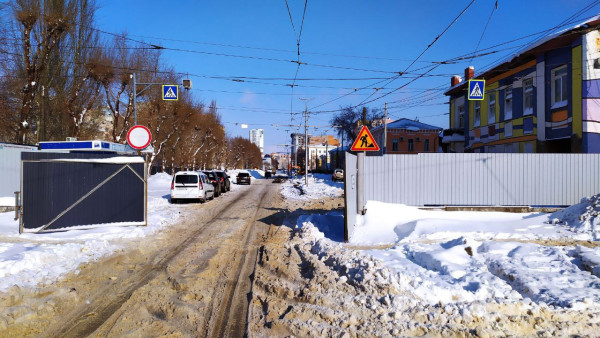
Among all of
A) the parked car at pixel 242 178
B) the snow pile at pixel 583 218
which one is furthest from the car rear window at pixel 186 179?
the parked car at pixel 242 178

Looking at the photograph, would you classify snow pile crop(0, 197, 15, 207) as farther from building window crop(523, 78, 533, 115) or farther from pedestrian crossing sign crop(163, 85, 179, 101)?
building window crop(523, 78, 533, 115)

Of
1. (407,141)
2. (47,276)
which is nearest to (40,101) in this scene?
(47,276)

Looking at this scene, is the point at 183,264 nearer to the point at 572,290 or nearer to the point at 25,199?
the point at 25,199

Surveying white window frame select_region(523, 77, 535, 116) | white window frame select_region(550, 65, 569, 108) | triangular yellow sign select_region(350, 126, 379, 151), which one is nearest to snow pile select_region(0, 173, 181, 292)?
triangular yellow sign select_region(350, 126, 379, 151)

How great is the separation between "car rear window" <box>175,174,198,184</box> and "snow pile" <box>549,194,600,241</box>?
16.4 m

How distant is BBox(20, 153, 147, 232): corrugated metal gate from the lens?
10742mm

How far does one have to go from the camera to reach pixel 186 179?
845 inches

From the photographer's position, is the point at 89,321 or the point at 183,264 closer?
the point at 89,321

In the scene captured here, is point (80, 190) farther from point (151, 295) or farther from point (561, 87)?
point (561, 87)

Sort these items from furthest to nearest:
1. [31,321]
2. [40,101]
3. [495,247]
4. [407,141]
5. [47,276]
A: [407,141] < [40,101] < [495,247] < [47,276] < [31,321]

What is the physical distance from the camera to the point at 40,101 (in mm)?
26203

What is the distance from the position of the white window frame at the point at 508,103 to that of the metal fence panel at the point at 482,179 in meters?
11.4

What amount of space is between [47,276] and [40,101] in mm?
24161

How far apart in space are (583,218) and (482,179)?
3184 millimetres
